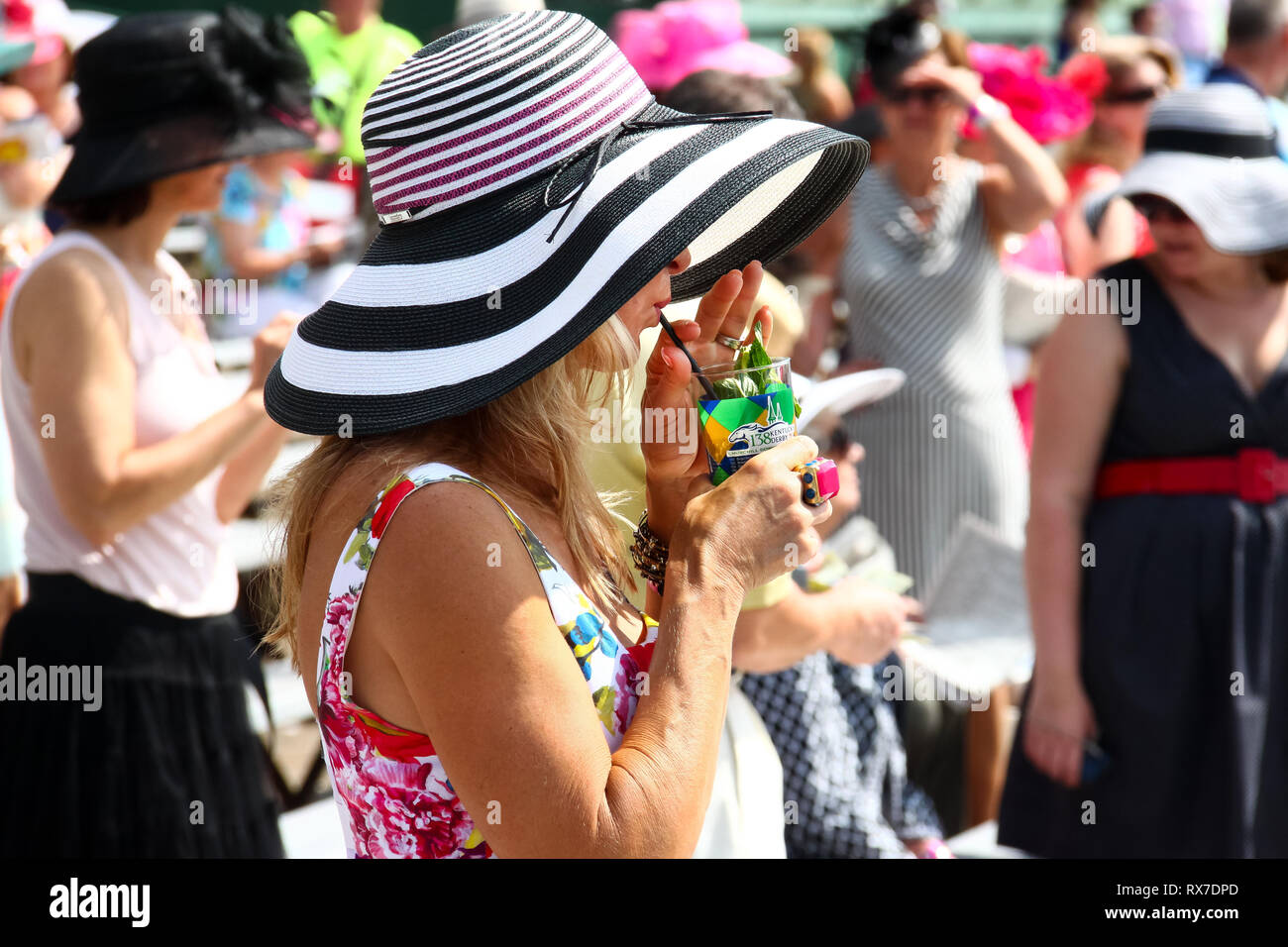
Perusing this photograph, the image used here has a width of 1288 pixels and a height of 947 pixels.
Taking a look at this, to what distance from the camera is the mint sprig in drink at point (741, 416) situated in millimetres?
1484

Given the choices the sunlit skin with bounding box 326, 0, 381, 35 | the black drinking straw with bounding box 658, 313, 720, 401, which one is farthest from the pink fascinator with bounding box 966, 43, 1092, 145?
the black drinking straw with bounding box 658, 313, 720, 401

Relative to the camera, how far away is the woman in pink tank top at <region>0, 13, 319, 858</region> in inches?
93.6

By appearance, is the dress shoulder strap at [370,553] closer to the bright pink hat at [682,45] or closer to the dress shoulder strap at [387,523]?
the dress shoulder strap at [387,523]

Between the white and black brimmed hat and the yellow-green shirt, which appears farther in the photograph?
the yellow-green shirt

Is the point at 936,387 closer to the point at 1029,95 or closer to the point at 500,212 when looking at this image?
the point at 1029,95

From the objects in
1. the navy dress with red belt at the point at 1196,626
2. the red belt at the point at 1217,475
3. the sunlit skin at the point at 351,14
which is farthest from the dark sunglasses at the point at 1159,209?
the sunlit skin at the point at 351,14

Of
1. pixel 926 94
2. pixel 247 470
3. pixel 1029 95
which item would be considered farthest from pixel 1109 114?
pixel 247 470

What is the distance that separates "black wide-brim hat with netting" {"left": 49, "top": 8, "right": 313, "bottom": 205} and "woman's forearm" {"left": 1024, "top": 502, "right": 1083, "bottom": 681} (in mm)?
1856

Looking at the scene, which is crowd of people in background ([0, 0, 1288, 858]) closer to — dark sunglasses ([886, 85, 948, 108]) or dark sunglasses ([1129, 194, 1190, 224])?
dark sunglasses ([1129, 194, 1190, 224])

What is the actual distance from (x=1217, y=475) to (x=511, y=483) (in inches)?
74.4

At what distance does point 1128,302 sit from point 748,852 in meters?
1.64

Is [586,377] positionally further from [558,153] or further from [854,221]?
[854,221]

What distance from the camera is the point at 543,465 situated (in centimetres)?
143
